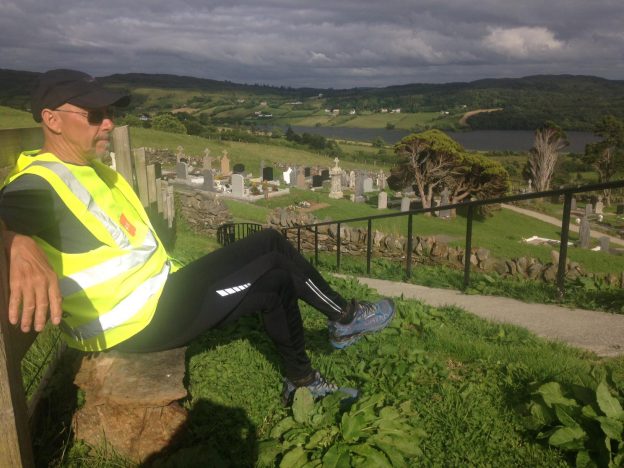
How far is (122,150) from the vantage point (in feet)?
16.6

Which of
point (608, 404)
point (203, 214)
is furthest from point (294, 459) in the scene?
point (203, 214)

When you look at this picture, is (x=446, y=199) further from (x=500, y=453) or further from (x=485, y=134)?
(x=485, y=134)

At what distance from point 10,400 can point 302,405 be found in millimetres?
1363

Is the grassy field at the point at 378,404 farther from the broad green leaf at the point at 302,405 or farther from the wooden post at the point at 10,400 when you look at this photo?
the wooden post at the point at 10,400

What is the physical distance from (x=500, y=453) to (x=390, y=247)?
8369mm

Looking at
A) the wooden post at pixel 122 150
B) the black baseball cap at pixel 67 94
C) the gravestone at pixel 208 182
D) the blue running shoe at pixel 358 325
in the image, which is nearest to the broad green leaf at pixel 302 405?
the blue running shoe at pixel 358 325

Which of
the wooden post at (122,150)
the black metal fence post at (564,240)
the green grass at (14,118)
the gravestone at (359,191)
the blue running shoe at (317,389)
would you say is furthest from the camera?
the green grass at (14,118)

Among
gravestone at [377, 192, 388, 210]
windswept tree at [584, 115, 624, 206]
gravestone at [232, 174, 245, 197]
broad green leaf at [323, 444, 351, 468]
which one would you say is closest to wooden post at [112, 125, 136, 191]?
broad green leaf at [323, 444, 351, 468]

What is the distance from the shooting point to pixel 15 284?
1438 mm

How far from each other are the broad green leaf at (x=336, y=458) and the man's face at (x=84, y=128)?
5.75ft

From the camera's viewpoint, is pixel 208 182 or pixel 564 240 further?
pixel 208 182

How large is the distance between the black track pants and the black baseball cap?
0.91 metres

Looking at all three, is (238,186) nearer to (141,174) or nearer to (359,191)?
(359,191)

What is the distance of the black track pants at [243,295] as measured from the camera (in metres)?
2.36
